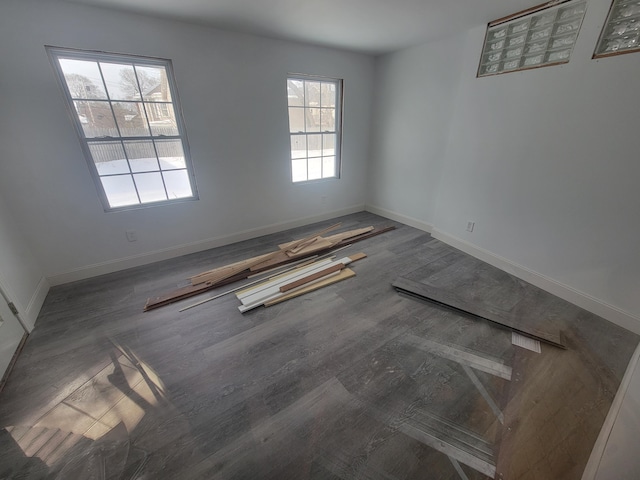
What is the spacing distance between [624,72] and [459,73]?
1448mm

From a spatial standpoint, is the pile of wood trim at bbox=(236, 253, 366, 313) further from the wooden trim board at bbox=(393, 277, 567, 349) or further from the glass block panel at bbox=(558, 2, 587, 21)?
the glass block panel at bbox=(558, 2, 587, 21)

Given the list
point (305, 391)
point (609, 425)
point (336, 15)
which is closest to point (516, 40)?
point (336, 15)

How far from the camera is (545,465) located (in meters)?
1.22

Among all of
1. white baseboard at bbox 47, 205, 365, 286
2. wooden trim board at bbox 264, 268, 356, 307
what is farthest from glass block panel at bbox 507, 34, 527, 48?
white baseboard at bbox 47, 205, 365, 286

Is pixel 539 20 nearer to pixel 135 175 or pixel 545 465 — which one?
pixel 545 465

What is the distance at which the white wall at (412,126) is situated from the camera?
3152 mm

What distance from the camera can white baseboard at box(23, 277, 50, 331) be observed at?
2.06 m

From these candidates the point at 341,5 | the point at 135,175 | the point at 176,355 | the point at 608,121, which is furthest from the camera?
the point at 135,175

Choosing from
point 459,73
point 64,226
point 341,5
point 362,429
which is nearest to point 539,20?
point 459,73

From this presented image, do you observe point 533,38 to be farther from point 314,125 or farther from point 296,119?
point 296,119

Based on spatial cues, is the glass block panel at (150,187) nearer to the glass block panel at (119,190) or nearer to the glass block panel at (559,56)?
the glass block panel at (119,190)

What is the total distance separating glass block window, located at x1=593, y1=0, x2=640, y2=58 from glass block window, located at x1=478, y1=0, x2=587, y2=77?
7.4 inches

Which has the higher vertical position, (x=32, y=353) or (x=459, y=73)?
(x=459, y=73)

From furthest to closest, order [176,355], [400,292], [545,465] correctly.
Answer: [400,292] → [176,355] → [545,465]
